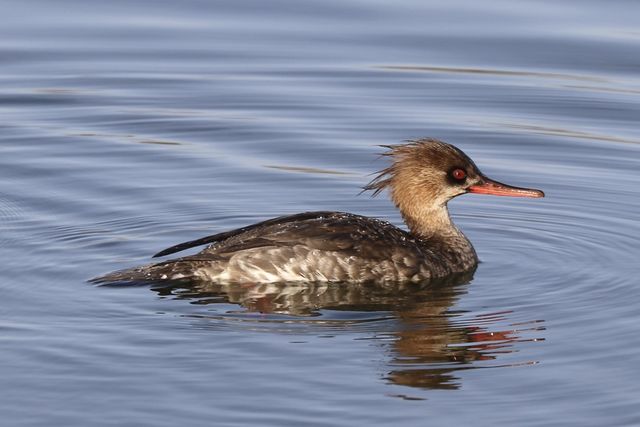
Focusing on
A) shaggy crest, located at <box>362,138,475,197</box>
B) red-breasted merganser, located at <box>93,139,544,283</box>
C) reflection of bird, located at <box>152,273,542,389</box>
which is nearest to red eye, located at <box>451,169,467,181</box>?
shaggy crest, located at <box>362,138,475,197</box>

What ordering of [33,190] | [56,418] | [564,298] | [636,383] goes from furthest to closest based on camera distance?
[33,190] → [564,298] → [636,383] → [56,418]

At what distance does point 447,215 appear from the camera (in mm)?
12719

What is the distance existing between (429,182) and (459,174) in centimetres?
26

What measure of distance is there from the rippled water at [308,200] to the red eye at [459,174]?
68 centimetres

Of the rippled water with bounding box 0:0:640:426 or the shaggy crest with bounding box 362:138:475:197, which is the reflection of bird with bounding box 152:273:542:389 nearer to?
the rippled water with bounding box 0:0:640:426

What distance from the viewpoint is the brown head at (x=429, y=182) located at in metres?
12.6

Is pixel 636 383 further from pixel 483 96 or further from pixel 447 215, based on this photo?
pixel 483 96

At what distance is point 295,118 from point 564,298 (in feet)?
18.2

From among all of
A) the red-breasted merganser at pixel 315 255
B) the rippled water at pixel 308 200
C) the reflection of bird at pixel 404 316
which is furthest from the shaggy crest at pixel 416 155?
the reflection of bird at pixel 404 316

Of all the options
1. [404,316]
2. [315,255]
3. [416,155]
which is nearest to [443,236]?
[416,155]

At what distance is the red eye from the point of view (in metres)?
12.5

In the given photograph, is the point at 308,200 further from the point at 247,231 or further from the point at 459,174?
the point at 247,231

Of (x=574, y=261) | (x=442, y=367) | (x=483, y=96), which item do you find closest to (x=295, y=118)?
→ (x=483, y=96)

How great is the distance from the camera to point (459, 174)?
12555mm
